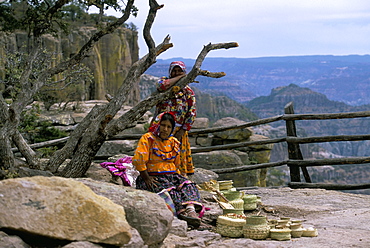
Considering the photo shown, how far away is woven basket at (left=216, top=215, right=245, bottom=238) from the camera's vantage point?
3928 millimetres

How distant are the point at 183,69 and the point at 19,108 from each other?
184 cm

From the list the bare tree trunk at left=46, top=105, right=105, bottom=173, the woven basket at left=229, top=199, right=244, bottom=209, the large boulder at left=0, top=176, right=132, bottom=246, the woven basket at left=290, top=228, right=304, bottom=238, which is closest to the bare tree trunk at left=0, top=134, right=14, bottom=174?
the bare tree trunk at left=46, top=105, right=105, bottom=173

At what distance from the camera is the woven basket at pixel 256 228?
387cm

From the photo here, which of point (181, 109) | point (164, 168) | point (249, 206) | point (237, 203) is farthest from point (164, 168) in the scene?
point (249, 206)

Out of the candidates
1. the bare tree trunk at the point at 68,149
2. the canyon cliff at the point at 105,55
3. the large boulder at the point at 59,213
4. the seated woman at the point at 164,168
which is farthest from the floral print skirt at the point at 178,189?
the canyon cliff at the point at 105,55

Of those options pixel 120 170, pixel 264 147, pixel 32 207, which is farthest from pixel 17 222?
pixel 264 147

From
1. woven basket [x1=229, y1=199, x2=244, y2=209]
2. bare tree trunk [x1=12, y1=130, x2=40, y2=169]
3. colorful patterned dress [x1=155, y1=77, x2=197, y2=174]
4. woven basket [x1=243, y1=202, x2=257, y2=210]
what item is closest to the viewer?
woven basket [x1=229, y1=199, x2=244, y2=209]

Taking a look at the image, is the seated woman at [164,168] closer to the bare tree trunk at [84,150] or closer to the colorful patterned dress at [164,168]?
the colorful patterned dress at [164,168]

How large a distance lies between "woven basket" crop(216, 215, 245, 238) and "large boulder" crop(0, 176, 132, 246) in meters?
1.22

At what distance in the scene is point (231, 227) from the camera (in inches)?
155

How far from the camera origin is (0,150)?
5.15 metres

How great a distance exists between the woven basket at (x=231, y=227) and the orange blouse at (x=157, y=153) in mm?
828

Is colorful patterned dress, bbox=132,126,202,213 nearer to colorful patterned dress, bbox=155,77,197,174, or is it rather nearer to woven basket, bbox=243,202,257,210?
colorful patterned dress, bbox=155,77,197,174

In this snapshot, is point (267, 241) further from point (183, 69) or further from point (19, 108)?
point (19, 108)
